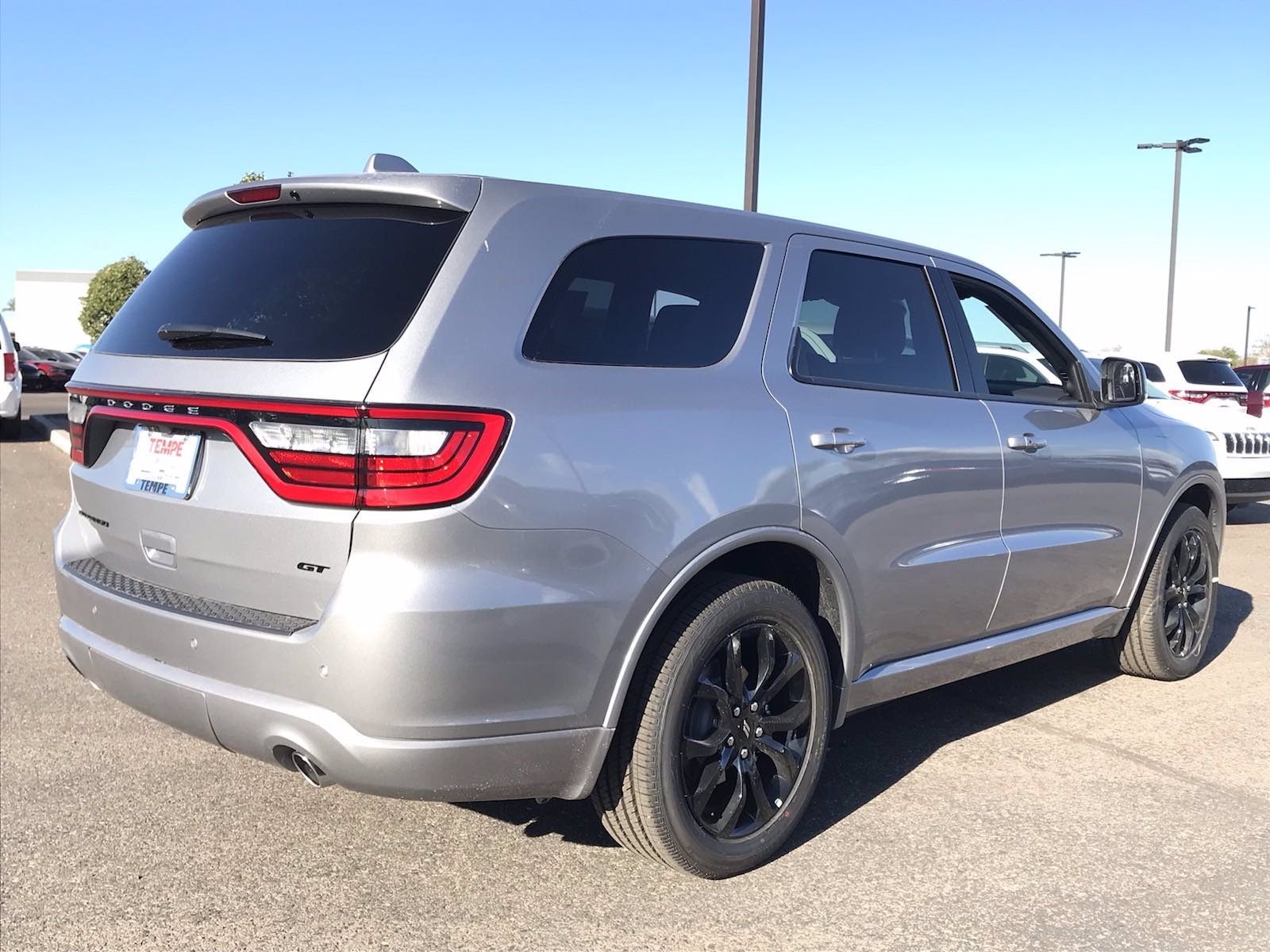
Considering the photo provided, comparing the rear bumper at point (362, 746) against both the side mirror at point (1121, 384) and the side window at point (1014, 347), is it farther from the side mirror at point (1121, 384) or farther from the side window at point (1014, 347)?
the side mirror at point (1121, 384)

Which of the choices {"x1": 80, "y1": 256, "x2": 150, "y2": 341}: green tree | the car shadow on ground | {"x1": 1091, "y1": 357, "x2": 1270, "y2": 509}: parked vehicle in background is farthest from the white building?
the car shadow on ground

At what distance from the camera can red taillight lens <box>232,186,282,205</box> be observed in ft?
9.96

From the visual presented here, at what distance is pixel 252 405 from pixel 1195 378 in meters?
13.1

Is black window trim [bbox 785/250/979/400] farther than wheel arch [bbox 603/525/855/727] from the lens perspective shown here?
Yes

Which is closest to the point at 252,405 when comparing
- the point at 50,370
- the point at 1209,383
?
the point at 1209,383

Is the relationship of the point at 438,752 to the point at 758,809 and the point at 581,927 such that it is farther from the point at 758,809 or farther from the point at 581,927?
the point at 758,809

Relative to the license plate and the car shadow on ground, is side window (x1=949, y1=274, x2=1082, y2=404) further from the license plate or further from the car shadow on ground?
the license plate

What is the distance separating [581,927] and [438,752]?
2.16ft

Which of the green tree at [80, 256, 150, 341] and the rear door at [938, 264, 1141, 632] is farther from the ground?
the green tree at [80, 256, 150, 341]

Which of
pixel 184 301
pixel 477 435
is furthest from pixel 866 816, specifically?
pixel 184 301

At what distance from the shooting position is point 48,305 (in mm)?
86438

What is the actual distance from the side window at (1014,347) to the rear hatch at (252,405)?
2239 millimetres

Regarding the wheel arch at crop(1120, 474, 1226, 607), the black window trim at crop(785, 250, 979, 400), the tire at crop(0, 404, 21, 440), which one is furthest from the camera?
the tire at crop(0, 404, 21, 440)

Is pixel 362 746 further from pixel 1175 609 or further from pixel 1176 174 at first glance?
pixel 1176 174
